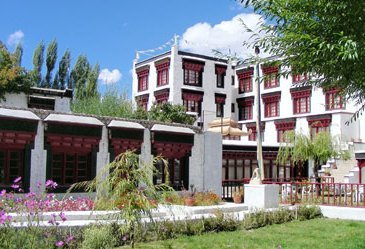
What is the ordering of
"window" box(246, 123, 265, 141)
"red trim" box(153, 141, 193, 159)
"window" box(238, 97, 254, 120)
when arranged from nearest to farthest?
"red trim" box(153, 141, 193, 159) < "window" box(246, 123, 265, 141) < "window" box(238, 97, 254, 120)

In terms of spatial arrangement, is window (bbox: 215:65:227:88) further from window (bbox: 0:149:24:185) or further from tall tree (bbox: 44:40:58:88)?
window (bbox: 0:149:24:185)

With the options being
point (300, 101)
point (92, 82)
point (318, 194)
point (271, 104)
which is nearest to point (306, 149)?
point (318, 194)

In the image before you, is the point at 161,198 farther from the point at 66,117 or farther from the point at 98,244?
the point at 66,117

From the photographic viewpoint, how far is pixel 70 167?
18.7 m

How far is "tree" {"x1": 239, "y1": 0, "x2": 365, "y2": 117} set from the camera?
7.32 meters

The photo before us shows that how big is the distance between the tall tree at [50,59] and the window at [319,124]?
86.9 ft

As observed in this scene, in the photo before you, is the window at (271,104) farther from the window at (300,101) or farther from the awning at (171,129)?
the awning at (171,129)

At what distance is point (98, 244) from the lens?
10.2 metres

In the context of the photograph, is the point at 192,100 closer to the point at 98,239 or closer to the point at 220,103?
the point at 220,103

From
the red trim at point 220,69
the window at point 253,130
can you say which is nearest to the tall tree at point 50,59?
the red trim at point 220,69

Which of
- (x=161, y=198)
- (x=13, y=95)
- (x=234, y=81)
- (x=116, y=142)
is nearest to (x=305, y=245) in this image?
(x=161, y=198)

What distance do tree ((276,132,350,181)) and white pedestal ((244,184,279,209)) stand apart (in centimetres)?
1166

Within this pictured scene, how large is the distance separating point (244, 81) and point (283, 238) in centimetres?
3920

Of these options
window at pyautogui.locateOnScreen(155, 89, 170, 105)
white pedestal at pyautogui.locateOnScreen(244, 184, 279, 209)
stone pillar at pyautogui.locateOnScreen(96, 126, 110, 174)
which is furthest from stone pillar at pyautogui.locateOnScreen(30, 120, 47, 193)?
window at pyautogui.locateOnScreen(155, 89, 170, 105)
